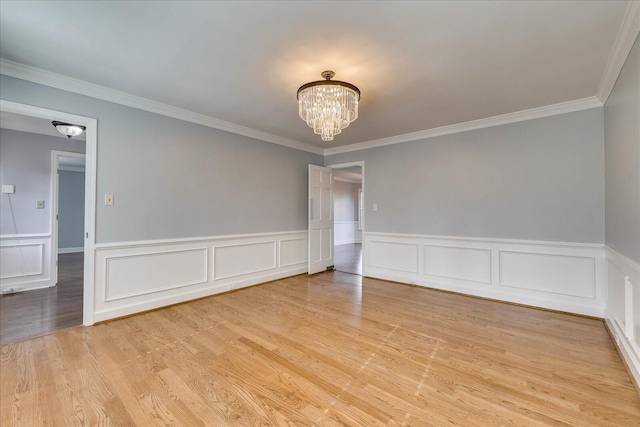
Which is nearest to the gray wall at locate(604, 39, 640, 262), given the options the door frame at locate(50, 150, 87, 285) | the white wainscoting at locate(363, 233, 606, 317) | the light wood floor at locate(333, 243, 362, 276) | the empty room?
the empty room

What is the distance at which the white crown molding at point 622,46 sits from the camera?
5.60 feet

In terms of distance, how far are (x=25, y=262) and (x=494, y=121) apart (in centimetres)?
697

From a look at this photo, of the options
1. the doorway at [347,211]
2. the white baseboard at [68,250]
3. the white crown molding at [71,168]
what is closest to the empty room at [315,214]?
the white baseboard at [68,250]

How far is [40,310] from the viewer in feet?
10.7

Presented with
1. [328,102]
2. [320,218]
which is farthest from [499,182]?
[320,218]

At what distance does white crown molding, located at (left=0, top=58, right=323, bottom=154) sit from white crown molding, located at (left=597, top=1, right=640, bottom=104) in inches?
154

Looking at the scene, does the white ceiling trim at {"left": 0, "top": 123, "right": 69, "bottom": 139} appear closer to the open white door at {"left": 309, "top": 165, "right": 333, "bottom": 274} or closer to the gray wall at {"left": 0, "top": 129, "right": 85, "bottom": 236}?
the gray wall at {"left": 0, "top": 129, "right": 85, "bottom": 236}

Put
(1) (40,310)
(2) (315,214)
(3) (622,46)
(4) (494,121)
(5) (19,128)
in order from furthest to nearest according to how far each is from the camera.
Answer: (2) (315,214) < (5) (19,128) < (4) (494,121) < (1) (40,310) < (3) (622,46)

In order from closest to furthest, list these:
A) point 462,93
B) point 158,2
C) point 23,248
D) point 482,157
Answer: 1. point 158,2
2. point 462,93
3. point 482,157
4. point 23,248

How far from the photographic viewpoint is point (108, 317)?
2932 mm

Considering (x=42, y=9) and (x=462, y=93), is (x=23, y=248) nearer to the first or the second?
(x=42, y=9)

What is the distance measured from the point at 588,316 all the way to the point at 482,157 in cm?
218

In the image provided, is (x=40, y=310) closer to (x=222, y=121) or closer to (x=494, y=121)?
(x=222, y=121)

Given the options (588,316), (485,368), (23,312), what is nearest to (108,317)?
(23,312)
